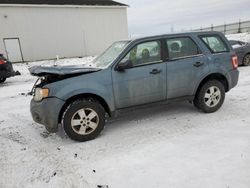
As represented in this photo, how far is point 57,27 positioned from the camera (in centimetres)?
2425

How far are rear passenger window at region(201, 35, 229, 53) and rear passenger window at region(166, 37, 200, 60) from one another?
0.34m

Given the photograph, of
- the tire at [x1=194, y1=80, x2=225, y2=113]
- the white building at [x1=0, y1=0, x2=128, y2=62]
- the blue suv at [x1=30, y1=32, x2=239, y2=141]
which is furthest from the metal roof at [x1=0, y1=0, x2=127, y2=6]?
the tire at [x1=194, y1=80, x2=225, y2=113]

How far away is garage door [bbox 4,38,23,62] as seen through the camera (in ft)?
73.4

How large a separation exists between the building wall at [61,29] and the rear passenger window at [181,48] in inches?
787

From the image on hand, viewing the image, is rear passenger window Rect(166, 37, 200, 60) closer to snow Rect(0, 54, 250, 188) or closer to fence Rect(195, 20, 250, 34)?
snow Rect(0, 54, 250, 188)

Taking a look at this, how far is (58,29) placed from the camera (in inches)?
957

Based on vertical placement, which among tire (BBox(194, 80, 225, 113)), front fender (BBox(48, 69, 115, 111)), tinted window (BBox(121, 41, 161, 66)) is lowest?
tire (BBox(194, 80, 225, 113))

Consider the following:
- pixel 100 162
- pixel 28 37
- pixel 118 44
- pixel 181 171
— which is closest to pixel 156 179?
pixel 181 171

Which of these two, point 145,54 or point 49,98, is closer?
point 49,98

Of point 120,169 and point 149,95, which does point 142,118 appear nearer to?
point 149,95

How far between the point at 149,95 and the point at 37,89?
6.98 ft

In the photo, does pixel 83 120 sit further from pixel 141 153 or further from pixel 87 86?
pixel 141 153

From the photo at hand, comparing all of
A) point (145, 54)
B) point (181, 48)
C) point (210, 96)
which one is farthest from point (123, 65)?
point (210, 96)

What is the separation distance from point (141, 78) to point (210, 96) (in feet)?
5.71
